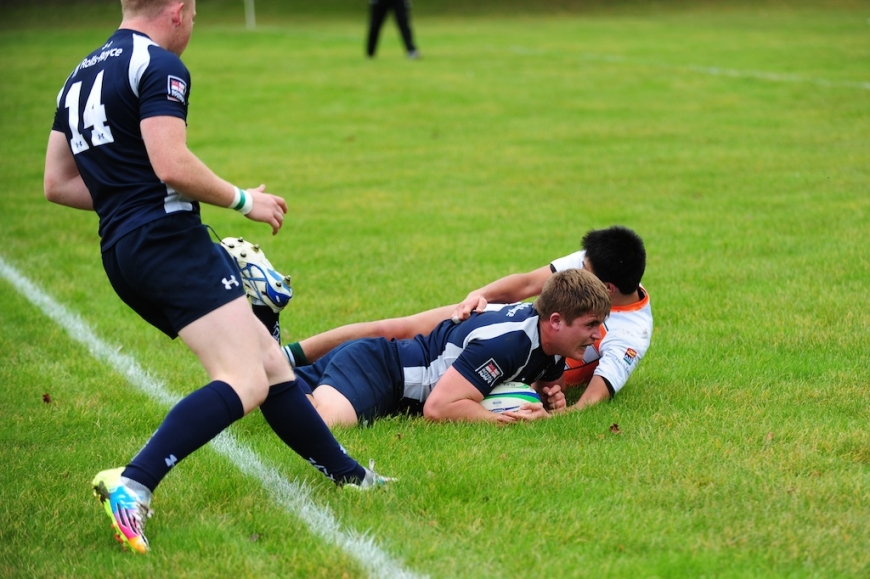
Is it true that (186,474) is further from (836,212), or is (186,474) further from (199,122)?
(199,122)

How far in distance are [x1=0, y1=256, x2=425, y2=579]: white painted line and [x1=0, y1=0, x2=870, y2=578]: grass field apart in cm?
2

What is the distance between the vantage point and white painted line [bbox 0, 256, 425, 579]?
3.76 meters

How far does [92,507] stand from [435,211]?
686 centimetres

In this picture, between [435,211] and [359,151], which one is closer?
[435,211]

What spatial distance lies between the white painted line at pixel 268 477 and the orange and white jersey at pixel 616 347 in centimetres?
189

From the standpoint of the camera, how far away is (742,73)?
65.3 ft

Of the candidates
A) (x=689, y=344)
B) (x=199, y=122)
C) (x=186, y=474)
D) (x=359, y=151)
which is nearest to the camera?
(x=186, y=474)

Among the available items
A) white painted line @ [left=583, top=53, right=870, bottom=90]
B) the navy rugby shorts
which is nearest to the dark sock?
the navy rugby shorts

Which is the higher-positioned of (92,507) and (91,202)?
(91,202)

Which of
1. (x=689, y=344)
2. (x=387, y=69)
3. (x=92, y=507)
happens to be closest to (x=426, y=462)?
(x=92, y=507)

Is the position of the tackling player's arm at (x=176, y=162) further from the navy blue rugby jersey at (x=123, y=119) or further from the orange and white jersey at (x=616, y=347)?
the orange and white jersey at (x=616, y=347)

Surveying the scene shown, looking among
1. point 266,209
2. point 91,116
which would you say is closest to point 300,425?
point 266,209

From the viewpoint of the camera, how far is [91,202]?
14.0ft

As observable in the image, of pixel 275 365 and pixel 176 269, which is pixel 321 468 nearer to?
pixel 275 365
